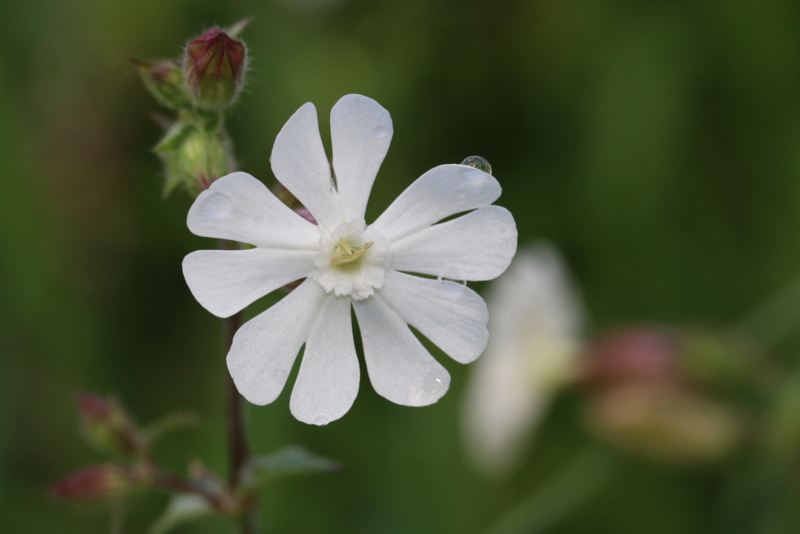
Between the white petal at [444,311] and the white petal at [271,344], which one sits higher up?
the white petal at [444,311]

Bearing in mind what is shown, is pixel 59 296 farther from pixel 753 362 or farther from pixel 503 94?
pixel 753 362

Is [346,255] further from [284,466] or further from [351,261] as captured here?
[284,466]

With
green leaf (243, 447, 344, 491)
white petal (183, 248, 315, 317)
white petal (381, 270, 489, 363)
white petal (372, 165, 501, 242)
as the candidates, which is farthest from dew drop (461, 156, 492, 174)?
green leaf (243, 447, 344, 491)

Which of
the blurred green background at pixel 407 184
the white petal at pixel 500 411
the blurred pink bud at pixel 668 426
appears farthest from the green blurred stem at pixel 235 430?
the blurred pink bud at pixel 668 426

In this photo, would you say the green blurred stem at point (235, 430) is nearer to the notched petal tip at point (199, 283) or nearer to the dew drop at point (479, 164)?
the notched petal tip at point (199, 283)

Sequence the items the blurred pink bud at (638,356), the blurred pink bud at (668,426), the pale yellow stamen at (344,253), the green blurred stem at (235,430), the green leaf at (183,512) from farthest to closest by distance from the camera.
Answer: the blurred pink bud at (638,356) → the blurred pink bud at (668,426) → the green leaf at (183,512) → the green blurred stem at (235,430) → the pale yellow stamen at (344,253)

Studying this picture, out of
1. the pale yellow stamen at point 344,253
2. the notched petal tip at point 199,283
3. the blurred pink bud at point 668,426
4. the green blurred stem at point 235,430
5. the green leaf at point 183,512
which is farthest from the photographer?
the blurred pink bud at point 668,426

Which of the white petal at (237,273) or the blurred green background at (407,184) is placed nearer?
the white petal at (237,273)
